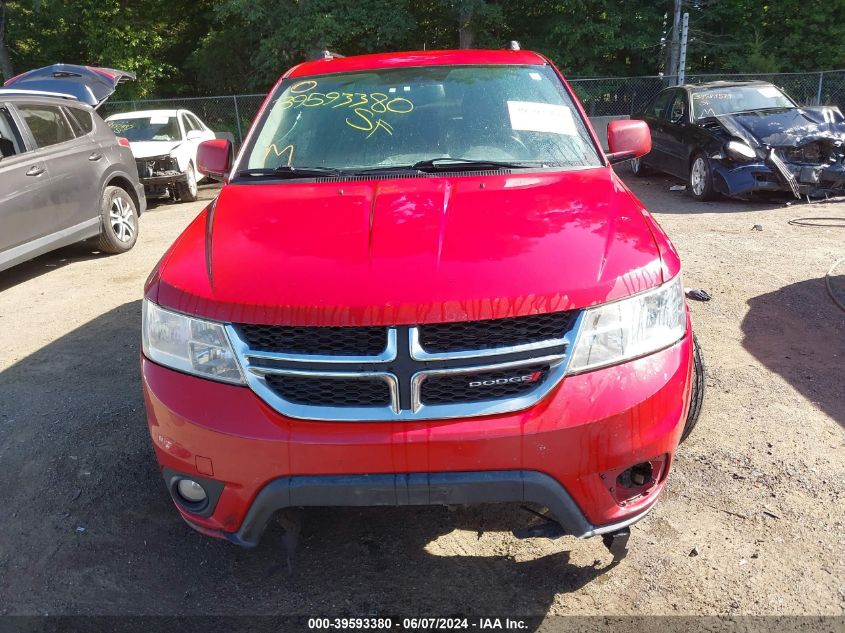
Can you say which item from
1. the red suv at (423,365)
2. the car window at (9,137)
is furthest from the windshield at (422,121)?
the car window at (9,137)

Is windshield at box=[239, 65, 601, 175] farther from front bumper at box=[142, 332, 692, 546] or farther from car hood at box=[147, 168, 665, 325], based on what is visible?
front bumper at box=[142, 332, 692, 546]

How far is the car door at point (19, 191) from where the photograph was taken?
20.2 feet

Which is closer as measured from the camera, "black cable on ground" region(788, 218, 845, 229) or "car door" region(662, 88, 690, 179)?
"black cable on ground" region(788, 218, 845, 229)

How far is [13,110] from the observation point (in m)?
6.46

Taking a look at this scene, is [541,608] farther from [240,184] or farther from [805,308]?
[805,308]

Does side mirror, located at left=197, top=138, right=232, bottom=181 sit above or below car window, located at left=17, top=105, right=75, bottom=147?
above

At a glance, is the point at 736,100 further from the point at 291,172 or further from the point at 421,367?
the point at 421,367

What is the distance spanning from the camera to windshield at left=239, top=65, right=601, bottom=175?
3236 mm

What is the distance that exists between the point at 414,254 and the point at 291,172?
1.19 m

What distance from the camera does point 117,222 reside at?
311 inches

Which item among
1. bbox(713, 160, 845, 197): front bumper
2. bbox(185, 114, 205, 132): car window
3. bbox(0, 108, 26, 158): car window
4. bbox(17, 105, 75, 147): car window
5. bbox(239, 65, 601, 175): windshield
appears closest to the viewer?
bbox(239, 65, 601, 175): windshield

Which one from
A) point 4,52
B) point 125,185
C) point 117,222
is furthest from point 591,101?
point 4,52

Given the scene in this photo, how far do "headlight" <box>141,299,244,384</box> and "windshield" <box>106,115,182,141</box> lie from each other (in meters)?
10.5

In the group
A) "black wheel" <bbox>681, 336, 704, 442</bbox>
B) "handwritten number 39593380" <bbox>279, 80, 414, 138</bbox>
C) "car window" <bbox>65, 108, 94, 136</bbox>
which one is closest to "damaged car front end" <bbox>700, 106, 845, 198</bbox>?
"black wheel" <bbox>681, 336, 704, 442</bbox>
